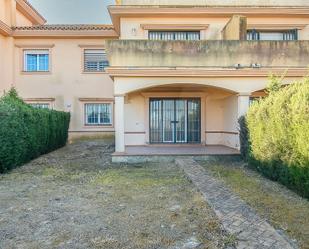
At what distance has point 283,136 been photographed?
8.99 m

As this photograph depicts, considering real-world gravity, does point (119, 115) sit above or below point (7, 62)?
below

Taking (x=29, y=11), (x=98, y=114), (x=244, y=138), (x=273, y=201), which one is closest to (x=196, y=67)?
(x=244, y=138)

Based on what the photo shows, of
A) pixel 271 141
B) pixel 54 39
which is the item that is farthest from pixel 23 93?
pixel 271 141

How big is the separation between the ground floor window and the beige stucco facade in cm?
39

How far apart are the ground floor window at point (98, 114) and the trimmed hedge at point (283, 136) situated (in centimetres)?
1287

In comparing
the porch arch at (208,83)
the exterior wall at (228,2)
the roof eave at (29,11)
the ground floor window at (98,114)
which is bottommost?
the ground floor window at (98,114)

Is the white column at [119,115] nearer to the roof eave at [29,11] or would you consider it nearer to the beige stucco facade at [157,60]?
the beige stucco facade at [157,60]

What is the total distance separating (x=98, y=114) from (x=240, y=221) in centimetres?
1843

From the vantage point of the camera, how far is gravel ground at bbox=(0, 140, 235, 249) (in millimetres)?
5301

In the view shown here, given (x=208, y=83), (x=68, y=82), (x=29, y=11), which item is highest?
(x=29, y=11)

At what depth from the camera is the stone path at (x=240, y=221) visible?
4.85 meters

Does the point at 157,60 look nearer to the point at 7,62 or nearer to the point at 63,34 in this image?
the point at 63,34

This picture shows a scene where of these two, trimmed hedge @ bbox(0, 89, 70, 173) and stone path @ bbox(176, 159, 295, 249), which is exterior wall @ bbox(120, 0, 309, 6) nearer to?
trimmed hedge @ bbox(0, 89, 70, 173)

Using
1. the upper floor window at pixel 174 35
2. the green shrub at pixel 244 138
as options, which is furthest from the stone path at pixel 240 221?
the upper floor window at pixel 174 35
